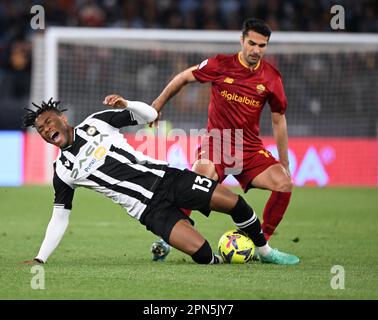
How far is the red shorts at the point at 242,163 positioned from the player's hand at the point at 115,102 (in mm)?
1487

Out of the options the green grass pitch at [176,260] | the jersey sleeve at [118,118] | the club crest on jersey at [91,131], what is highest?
the jersey sleeve at [118,118]

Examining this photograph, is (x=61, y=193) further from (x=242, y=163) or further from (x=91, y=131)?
(x=242, y=163)

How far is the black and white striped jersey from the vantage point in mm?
7555

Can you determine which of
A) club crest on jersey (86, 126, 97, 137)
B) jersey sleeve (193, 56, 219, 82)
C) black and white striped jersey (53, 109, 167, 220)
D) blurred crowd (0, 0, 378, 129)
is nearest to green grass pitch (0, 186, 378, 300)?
black and white striped jersey (53, 109, 167, 220)

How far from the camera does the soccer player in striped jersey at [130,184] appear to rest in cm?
755

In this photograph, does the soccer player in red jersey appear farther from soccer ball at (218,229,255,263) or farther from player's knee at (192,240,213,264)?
Answer: player's knee at (192,240,213,264)

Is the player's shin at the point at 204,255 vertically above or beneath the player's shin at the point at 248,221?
beneath

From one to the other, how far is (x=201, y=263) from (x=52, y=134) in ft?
5.60

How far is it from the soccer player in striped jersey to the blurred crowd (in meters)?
12.4

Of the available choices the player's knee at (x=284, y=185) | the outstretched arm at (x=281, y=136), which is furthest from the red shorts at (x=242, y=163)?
the player's knee at (x=284, y=185)

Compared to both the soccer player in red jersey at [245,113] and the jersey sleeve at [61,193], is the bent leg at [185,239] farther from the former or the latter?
the soccer player in red jersey at [245,113]

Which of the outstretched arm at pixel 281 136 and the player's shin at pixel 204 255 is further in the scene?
the outstretched arm at pixel 281 136

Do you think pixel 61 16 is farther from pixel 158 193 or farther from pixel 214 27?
pixel 158 193
